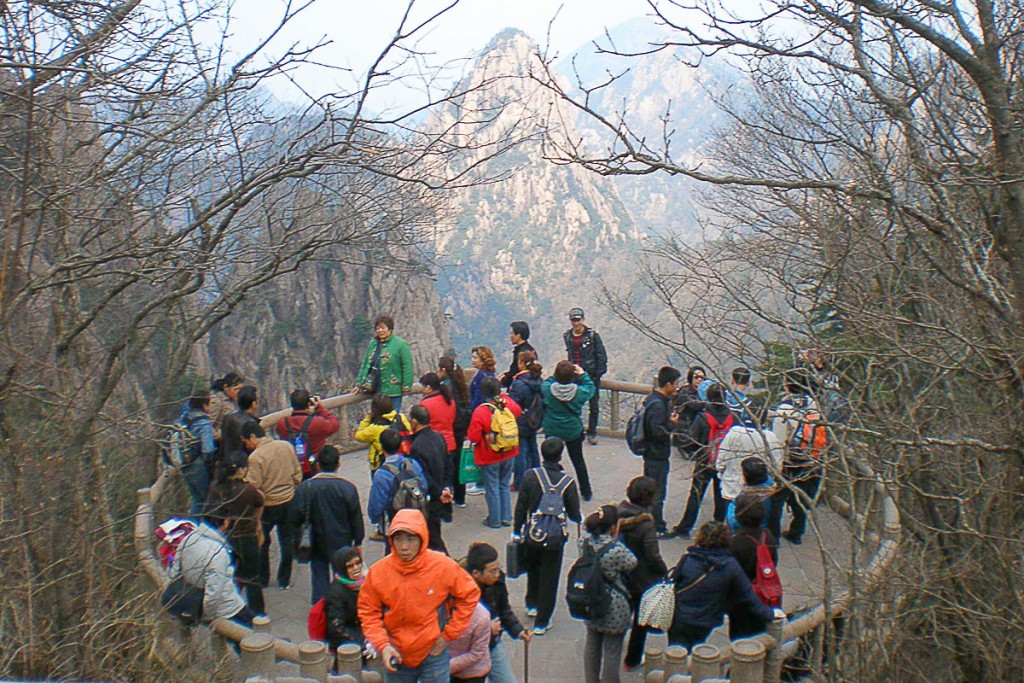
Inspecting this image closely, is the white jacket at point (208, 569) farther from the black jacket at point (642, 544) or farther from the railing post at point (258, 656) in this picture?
the black jacket at point (642, 544)

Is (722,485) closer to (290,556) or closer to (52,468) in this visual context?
(290,556)

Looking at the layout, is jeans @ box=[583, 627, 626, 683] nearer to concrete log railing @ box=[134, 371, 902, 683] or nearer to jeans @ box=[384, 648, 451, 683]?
concrete log railing @ box=[134, 371, 902, 683]

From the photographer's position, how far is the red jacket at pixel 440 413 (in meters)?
8.46

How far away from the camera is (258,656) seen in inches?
205

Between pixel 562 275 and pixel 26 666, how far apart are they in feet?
306

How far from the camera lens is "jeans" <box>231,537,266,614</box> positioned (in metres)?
6.89

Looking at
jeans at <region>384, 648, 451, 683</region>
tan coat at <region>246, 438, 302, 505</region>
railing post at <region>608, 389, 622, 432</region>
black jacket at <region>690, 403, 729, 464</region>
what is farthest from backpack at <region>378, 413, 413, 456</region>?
railing post at <region>608, 389, 622, 432</region>

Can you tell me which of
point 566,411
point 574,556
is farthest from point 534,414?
point 574,556

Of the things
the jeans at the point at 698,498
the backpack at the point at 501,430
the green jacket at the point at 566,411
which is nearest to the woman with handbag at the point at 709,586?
the jeans at the point at 698,498

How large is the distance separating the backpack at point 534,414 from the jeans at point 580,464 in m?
0.37

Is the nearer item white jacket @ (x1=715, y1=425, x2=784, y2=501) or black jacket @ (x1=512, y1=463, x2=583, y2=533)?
black jacket @ (x1=512, y1=463, x2=583, y2=533)

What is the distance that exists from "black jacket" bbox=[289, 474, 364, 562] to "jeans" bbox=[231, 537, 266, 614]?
540 mm

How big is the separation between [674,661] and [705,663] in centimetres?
18

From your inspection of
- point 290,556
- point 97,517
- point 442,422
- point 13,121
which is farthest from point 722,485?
point 13,121
